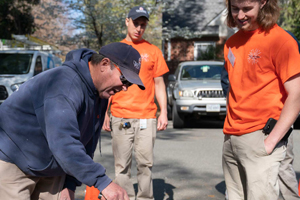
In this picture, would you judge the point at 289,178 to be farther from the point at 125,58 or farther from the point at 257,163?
the point at 125,58

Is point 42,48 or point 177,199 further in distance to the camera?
point 42,48

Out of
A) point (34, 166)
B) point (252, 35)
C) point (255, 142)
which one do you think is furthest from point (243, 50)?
point (34, 166)

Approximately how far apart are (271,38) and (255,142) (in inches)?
29.6

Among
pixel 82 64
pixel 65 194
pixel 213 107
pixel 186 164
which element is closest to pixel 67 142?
pixel 82 64

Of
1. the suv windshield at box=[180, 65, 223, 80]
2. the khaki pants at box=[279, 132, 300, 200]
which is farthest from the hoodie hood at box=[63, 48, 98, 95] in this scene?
the suv windshield at box=[180, 65, 223, 80]

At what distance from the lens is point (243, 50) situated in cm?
306

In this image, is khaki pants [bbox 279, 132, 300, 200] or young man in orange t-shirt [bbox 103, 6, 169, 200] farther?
young man in orange t-shirt [bbox 103, 6, 169, 200]

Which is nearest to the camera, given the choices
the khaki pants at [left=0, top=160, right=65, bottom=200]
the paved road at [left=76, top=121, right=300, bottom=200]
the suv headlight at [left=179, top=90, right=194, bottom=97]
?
the khaki pants at [left=0, top=160, right=65, bottom=200]

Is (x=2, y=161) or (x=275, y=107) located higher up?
(x=275, y=107)

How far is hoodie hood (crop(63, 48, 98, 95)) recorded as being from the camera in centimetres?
243

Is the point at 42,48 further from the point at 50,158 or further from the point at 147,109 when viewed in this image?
the point at 50,158

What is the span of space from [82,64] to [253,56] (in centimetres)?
126

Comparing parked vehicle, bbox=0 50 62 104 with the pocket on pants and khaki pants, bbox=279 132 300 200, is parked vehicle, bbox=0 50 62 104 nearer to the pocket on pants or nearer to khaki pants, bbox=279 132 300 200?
khaki pants, bbox=279 132 300 200

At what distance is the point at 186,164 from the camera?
7.45 m
